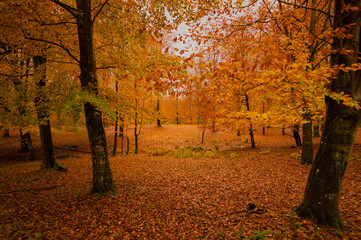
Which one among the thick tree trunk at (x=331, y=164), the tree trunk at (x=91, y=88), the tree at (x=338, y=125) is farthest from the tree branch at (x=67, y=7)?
the thick tree trunk at (x=331, y=164)

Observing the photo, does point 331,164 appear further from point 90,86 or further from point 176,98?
point 90,86

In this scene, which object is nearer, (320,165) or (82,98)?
(320,165)

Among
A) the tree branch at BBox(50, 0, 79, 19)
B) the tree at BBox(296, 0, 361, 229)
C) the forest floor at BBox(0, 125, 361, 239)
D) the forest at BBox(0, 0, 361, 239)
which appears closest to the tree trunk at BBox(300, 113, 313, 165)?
the forest at BBox(0, 0, 361, 239)

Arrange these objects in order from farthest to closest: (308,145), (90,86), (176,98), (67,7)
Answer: (308,145) → (176,98) → (90,86) → (67,7)

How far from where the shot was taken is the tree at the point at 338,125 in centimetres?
318

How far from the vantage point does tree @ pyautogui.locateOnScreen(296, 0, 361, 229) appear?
3182 millimetres

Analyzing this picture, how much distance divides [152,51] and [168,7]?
166cm

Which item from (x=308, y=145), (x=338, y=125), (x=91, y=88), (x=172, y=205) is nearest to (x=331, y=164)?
(x=338, y=125)

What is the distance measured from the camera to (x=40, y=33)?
6.05 m

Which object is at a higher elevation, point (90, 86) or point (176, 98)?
point (90, 86)

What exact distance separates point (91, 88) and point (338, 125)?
678 cm

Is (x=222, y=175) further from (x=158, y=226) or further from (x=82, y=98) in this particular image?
(x=82, y=98)

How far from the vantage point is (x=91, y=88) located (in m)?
5.59

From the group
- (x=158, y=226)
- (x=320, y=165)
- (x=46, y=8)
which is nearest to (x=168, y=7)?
(x=46, y=8)
